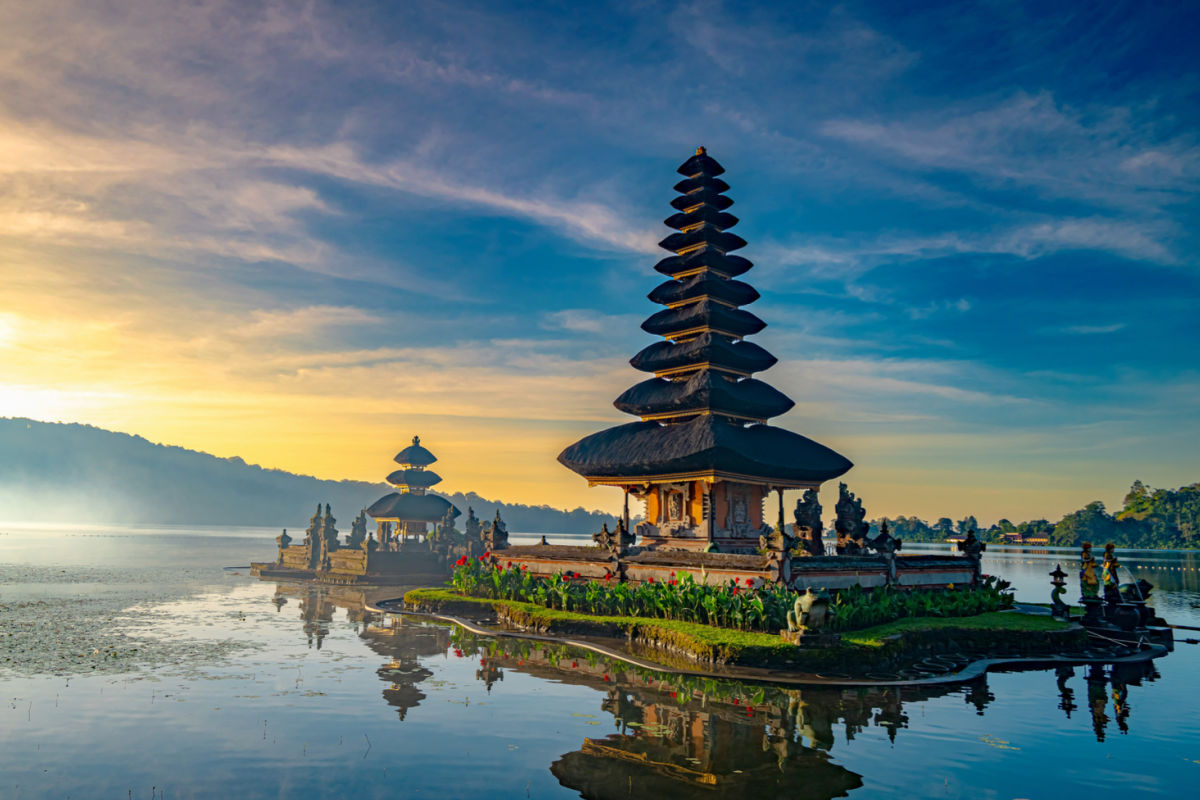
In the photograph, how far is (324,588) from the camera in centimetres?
4244

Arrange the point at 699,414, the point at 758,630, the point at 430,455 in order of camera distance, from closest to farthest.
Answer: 1. the point at 758,630
2. the point at 699,414
3. the point at 430,455

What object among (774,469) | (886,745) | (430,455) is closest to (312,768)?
(886,745)

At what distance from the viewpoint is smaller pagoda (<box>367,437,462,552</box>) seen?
2064 inches

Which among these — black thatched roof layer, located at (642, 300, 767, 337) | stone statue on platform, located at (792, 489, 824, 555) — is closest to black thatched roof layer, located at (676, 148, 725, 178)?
black thatched roof layer, located at (642, 300, 767, 337)

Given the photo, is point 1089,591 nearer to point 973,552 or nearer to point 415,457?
point 973,552

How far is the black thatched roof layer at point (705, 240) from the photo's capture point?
3681cm

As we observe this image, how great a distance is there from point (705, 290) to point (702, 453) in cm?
965

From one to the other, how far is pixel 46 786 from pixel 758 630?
50.8 ft

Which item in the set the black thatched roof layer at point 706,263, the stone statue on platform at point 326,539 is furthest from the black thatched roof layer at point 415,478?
the black thatched roof layer at point 706,263

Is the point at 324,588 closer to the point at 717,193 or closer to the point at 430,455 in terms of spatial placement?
the point at 430,455

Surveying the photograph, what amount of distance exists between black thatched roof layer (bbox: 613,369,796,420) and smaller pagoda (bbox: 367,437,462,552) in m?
21.5

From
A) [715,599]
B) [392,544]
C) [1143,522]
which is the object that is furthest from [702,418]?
[1143,522]

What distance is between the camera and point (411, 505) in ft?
175

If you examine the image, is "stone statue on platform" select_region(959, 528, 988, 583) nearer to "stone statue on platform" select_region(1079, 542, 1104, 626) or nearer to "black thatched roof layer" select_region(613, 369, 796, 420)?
"stone statue on platform" select_region(1079, 542, 1104, 626)
